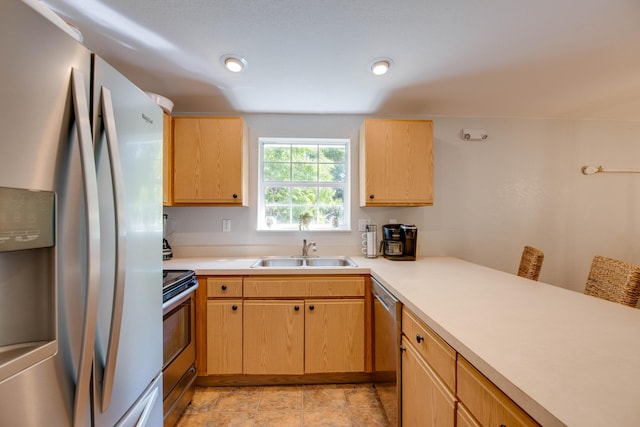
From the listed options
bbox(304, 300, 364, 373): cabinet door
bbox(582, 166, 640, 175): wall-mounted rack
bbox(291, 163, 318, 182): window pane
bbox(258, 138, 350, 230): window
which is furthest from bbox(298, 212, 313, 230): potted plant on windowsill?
bbox(582, 166, 640, 175): wall-mounted rack

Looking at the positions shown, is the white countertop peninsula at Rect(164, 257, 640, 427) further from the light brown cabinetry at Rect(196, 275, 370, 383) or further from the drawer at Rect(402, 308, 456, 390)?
the light brown cabinetry at Rect(196, 275, 370, 383)

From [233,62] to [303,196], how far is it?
1325mm

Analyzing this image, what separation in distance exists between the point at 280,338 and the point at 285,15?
2.05 meters

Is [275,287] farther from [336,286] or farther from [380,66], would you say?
[380,66]

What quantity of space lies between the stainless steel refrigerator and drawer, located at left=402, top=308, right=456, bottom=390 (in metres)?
1.05

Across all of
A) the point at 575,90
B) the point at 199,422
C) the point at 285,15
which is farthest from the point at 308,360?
the point at 575,90

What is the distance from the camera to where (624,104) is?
2312 millimetres

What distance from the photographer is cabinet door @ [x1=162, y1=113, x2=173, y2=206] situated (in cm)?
205

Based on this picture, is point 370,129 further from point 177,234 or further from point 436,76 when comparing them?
point 177,234

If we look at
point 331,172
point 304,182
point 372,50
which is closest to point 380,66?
point 372,50

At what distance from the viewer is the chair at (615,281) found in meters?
1.33

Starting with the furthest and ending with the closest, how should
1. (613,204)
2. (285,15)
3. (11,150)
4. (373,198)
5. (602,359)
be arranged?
(613,204)
(373,198)
(285,15)
(602,359)
(11,150)

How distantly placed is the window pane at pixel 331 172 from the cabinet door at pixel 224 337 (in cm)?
148

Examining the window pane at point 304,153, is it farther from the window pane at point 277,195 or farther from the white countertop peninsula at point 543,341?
the white countertop peninsula at point 543,341
